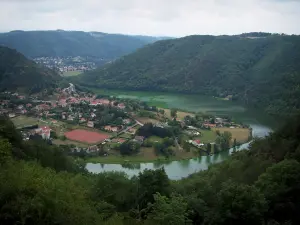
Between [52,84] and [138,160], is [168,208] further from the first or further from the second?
[52,84]

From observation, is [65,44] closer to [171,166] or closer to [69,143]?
[69,143]

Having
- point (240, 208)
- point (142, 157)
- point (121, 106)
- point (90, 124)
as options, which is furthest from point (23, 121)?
point (240, 208)

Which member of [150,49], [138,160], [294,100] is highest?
[150,49]

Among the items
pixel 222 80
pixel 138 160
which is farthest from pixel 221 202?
pixel 222 80

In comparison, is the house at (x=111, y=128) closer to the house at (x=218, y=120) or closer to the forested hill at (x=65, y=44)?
the house at (x=218, y=120)

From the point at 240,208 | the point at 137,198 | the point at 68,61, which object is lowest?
the point at 137,198

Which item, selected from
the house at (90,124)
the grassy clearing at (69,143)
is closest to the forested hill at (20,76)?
the house at (90,124)
